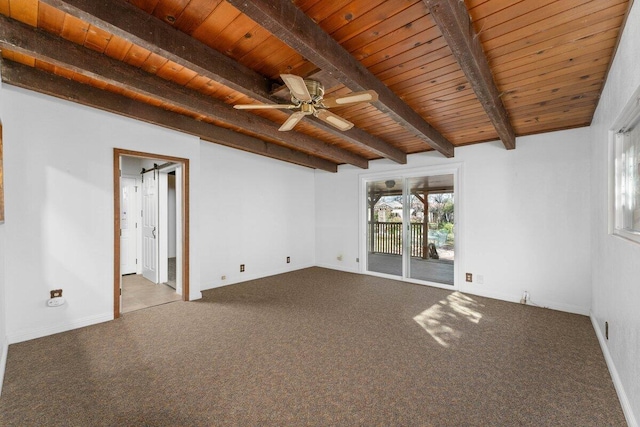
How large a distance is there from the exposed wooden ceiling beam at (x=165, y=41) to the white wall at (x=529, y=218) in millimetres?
3333

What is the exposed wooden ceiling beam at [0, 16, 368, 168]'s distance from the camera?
1892mm

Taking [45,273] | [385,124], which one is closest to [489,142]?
[385,124]

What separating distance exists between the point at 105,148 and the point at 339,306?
3329 millimetres

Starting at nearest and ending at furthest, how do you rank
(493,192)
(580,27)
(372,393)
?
1. (580,27)
2. (372,393)
3. (493,192)

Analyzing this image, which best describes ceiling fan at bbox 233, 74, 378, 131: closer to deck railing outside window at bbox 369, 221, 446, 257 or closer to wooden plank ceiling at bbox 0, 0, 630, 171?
wooden plank ceiling at bbox 0, 0, 630, 171

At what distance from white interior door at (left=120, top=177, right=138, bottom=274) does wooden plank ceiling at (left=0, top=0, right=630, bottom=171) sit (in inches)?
117

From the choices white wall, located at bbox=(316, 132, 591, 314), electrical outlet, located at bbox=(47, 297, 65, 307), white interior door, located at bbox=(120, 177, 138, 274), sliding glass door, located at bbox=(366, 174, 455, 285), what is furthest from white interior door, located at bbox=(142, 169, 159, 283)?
white wall, located at bbox=(316, 132, 591, 314)

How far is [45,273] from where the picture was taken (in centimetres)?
279

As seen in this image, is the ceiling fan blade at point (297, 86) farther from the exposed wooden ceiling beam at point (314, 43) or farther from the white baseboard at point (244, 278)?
the white baseboard at point (244, 278)

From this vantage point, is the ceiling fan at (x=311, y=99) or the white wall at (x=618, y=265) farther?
the ceiling fan at (x=311, y=99)

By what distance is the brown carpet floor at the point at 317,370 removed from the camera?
1.72m

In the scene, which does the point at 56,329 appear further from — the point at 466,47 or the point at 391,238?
the point at 391,238

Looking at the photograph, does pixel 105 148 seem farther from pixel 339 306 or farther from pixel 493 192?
pixel 493 192

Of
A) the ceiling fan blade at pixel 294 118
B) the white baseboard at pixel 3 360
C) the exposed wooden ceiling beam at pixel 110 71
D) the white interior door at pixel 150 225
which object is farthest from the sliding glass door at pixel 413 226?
the white baseboard at pixel 3 360
